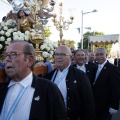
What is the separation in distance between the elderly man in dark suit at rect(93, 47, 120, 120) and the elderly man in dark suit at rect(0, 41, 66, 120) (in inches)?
110

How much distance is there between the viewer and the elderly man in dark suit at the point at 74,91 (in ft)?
12.1

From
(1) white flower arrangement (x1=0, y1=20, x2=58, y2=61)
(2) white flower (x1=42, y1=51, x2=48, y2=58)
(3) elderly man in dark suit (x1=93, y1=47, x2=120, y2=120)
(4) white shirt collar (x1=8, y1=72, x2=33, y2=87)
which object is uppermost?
(1) white flower arrangement (x1=0, y1=20, x2=58, y2=61)

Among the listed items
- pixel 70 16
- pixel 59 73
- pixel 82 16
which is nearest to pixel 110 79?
pixel 59 73

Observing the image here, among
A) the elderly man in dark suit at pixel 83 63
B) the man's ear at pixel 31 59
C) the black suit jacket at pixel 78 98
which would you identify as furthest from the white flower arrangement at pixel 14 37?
the man's ear at pixel 31 59

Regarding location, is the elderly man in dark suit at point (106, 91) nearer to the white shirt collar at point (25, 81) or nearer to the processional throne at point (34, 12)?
the processional throne at point (34, 12)

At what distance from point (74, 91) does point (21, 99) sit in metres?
1.39

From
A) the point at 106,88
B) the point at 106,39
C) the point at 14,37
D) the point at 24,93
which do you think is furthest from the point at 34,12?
the point at 106,39

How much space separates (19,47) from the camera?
249 cm

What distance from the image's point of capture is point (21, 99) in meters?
2.39

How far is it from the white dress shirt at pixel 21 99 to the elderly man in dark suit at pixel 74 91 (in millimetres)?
1258

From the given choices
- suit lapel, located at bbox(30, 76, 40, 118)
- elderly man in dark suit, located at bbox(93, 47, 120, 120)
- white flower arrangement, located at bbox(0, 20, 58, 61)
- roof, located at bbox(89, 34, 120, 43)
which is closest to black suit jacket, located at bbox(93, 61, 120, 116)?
elderly man in dark suit, located at bbox(93, 47, 120, 120)

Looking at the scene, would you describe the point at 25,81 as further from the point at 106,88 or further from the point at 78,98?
the point at 106,88

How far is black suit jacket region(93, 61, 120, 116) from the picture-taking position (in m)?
5.25

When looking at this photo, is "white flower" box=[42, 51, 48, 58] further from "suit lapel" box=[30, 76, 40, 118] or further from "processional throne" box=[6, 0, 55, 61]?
"suit lapel" box=[30, 76, 40, 118]
